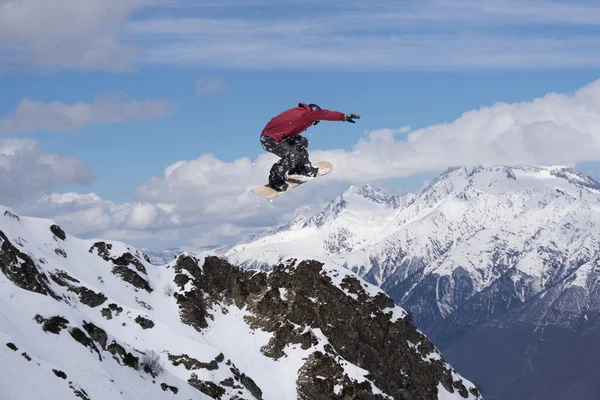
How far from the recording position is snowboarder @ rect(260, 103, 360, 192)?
3694 centimetres

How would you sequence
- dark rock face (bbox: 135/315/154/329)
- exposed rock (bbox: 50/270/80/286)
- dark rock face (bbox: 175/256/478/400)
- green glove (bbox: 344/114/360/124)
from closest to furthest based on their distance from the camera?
1. green glove (bbox: 344/114/360/124)
2. dark rock face (bbox: 135/315/154/329)
3. exposed rock (bbox: 50/270/80/286)
4. dark rock face (bbox: 175/256/478/400)

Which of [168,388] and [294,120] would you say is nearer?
[294,120]

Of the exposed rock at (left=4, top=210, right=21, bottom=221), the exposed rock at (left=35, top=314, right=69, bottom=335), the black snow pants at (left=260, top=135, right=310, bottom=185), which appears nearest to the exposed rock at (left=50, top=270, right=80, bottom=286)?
the exposed rock at (left=4, top=210, right=21, bottom=221)

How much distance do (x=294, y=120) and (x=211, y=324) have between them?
3980 inches

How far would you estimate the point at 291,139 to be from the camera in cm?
4034

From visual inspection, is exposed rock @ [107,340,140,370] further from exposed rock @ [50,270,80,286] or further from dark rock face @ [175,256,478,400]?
dark rock face @ [175,256,478,400]

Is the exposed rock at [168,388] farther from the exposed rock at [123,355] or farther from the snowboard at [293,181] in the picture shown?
the snowboard at [293,181]

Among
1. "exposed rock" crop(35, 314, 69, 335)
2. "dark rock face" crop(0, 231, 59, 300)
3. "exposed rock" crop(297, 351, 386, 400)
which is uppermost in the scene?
"dark rock face" crop(0, 231, 59, 300)

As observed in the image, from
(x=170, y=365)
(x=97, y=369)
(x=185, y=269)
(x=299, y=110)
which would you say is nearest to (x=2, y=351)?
(x=97, y=369)

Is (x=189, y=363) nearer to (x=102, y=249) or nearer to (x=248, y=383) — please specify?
(x=248, y=383)

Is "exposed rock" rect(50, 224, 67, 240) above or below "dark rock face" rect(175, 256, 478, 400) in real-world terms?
above

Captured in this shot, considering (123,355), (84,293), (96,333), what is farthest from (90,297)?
(96,333)

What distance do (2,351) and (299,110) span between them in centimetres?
2093

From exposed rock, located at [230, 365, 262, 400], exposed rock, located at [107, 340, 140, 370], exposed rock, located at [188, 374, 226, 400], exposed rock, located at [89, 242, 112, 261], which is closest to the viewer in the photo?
exposed rock, located at [107, 340, 140, 370]
